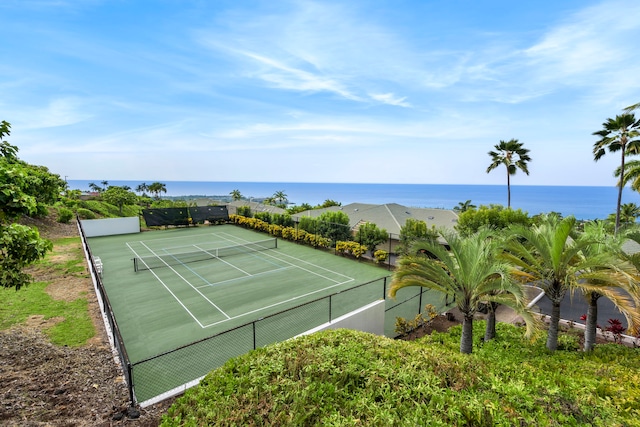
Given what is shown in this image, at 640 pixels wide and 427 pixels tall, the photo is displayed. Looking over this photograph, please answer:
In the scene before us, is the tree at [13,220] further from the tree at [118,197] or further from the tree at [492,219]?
the tree at [118,197]

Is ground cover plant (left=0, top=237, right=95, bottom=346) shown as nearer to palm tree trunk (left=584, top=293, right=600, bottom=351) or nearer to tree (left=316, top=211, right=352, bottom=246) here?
palm tree trunk (left=584, top=293, right=600, bottom=351)

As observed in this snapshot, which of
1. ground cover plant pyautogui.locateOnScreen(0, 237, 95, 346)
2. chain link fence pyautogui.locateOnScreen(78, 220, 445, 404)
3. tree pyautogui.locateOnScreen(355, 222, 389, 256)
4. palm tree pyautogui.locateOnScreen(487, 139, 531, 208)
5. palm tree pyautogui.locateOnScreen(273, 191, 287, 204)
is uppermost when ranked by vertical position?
palm tree pyautogui.locateOnScreen(487, 139, 531, 208)

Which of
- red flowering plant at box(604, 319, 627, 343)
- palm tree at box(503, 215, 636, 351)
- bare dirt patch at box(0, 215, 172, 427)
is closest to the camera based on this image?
bare dirt patch at box(0, 215, 172, 427)

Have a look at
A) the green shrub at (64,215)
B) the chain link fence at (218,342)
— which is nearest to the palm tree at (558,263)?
the chain link fence at (218,342)

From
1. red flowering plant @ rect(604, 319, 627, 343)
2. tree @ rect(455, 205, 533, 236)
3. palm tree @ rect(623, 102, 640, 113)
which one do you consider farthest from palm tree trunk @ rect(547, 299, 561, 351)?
palm tree @ rect(623, 102, 640, 113)

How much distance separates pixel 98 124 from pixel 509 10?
35.8 m

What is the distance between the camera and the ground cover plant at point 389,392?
346 centimetres

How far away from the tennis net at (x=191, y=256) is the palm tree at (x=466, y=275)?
14.4 m

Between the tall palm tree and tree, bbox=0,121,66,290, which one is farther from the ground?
tree, bbox=0,121,66,290

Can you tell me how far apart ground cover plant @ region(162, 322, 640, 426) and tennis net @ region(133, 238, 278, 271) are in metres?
14.5

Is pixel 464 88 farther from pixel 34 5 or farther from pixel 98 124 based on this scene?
pixel 98 124

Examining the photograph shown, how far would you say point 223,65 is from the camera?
2280 centimetres

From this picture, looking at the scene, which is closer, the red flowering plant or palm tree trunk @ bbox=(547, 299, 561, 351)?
palm tree trunk @ bbox=(547, 299, 561, 351)

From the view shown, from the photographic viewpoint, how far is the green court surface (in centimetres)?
1014
